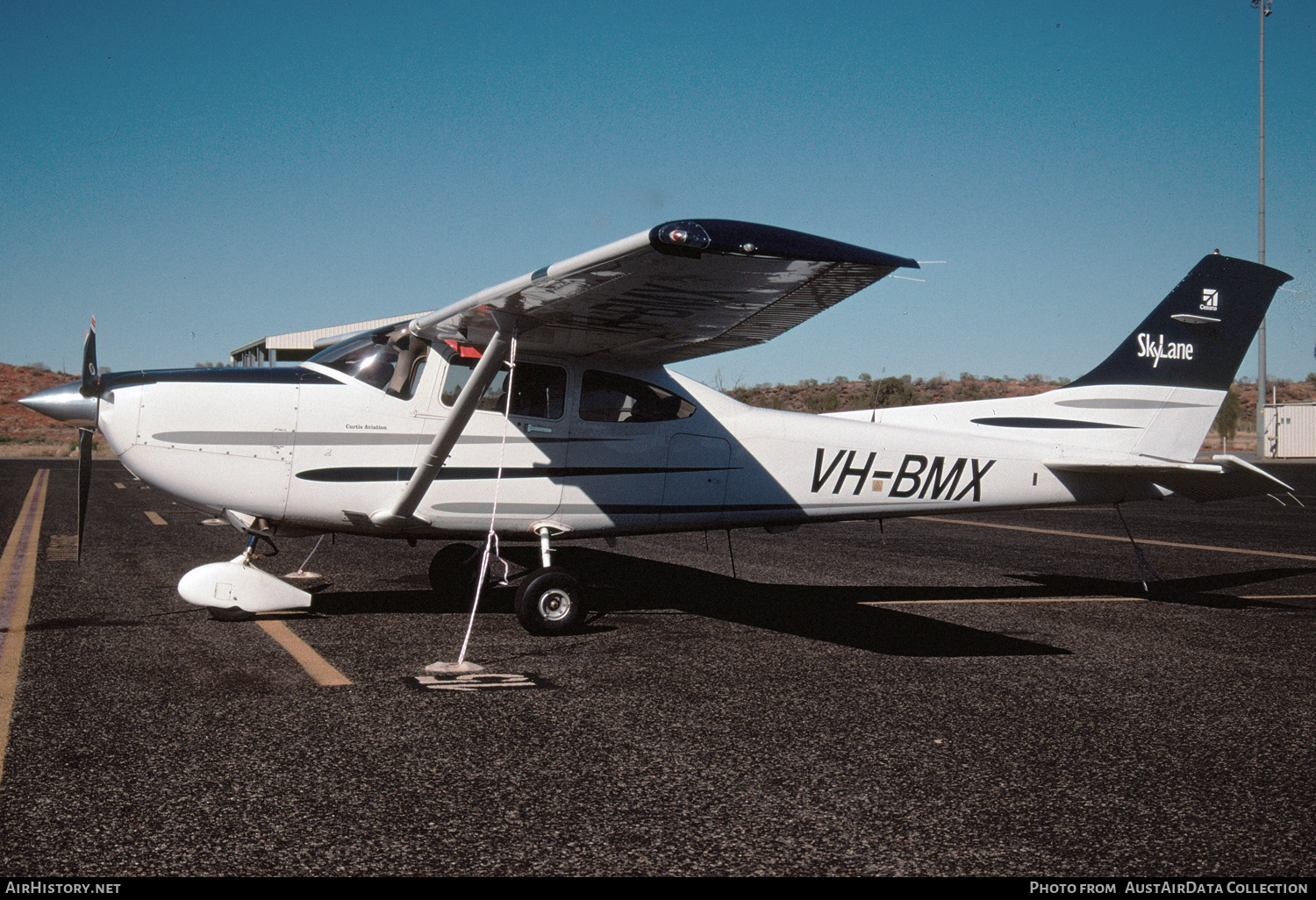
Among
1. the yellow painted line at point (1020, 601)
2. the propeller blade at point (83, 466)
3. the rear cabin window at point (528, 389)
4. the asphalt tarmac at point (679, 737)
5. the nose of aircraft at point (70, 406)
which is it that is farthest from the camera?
the yellow painted line at point (1020, 601)

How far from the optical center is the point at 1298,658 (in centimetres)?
580

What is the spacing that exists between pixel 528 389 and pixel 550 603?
1.55 metres

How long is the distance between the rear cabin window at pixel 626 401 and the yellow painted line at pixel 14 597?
3.70m

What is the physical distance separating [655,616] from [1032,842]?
13.8 feet

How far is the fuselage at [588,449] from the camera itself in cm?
638

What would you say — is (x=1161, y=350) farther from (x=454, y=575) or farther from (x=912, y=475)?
(x=454, y=575)

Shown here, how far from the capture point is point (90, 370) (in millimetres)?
6289

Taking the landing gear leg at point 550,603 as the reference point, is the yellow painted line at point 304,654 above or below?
below

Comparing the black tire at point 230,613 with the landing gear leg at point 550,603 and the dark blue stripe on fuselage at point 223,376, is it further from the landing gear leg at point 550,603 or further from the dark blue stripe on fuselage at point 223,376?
the landing gear leg at point 550,603

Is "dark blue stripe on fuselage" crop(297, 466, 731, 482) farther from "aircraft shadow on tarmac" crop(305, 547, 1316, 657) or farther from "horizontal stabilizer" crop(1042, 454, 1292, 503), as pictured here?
"horizontal stabilizer" crop(1042, 454, 1292, 503)

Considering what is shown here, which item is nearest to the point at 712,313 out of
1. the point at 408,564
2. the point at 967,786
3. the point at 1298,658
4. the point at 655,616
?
the point at 655,616

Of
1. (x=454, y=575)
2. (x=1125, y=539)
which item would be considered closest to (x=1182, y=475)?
(x=1125, y=539)

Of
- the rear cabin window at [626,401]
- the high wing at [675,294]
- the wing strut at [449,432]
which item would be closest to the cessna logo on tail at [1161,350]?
the high wing at [675,294]
